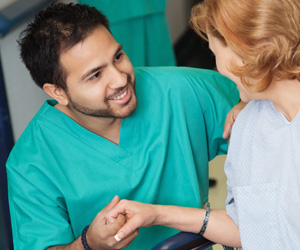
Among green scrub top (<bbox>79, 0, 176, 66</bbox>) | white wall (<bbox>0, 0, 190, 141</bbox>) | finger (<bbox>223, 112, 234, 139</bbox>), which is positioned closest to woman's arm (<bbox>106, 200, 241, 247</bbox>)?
finger (<bbox>223, 112, 234, 139</bbox>)

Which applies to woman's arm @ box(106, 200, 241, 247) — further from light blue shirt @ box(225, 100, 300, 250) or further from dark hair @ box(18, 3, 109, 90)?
dark hair @ box(18, 3, 109, 90)

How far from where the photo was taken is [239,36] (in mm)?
1152

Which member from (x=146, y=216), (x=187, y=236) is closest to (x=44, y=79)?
(x=146, y=216)

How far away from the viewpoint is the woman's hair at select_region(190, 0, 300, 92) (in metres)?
1.11

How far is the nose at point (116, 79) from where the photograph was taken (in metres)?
1.44

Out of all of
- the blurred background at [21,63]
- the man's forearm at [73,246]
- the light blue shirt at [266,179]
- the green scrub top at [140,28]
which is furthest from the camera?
the green scrub top at [140,28]

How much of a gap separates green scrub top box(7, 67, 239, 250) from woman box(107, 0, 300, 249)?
19 centimetres

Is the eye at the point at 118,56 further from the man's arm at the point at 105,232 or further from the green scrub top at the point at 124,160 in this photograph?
the man's arm at the point at 105,232

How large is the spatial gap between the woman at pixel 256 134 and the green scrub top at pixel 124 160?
189 mm

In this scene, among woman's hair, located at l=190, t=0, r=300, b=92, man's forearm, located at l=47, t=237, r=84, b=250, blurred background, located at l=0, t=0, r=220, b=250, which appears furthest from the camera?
blurred background, located at l=0, t=0, r=220, b=250

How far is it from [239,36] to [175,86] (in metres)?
0.49

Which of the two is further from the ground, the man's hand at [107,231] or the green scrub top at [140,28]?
the green scrub top at [140,28]

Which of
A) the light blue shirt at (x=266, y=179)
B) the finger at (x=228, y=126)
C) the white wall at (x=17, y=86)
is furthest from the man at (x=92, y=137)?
the white wall at (x=17, y=86)

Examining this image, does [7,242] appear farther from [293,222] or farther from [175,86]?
[293,222]
